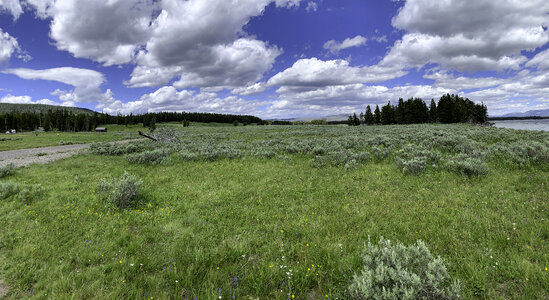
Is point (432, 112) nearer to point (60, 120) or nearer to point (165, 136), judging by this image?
point (165, 136)

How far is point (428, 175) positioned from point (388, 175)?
4.85 ft

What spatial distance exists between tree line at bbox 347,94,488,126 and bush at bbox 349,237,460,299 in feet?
295

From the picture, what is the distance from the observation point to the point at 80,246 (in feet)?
15.7

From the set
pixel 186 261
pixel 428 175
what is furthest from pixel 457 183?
pixel 186 261

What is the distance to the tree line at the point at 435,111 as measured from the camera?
238 ft

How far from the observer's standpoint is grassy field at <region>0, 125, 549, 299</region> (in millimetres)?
3670

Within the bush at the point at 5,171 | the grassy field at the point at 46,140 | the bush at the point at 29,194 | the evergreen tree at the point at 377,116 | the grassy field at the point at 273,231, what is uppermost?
the evergreen tree at the point at 377,116

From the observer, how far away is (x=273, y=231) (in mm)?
A: 5434

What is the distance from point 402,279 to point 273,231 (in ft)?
9.95

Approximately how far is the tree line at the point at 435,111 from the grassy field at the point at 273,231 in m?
80.2

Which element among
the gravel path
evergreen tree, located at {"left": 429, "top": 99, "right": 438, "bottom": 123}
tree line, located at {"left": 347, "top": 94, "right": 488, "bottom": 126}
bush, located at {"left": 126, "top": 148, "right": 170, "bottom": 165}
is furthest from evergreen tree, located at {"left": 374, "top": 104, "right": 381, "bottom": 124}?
the gravel path

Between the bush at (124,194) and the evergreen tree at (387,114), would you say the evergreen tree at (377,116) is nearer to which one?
the evergreen tree at (387,114)

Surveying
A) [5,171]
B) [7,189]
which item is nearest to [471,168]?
[7,189]

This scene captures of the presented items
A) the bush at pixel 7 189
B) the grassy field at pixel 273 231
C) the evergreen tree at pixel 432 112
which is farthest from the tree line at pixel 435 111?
the bush at pixel 7 189
